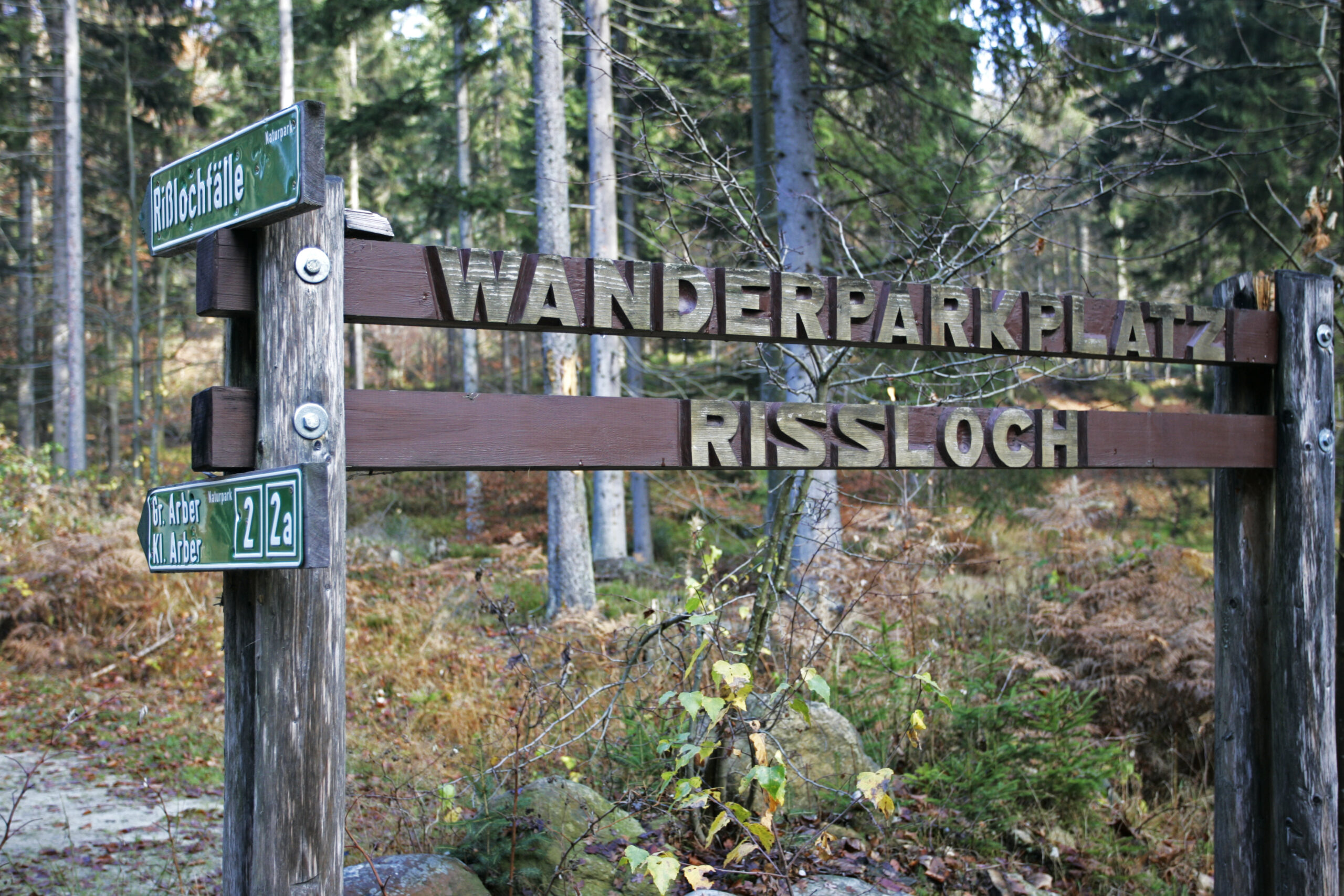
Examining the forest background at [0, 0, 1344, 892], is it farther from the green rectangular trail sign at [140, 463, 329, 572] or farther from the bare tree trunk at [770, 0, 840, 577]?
the green rectangular trail sign at [140, 463, 329, 572]

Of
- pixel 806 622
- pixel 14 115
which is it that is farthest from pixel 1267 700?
pixel 14 115

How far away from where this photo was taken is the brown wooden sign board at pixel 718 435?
2516mm

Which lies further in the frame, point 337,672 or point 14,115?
point 14,115

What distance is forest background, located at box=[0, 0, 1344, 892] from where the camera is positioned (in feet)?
16.6

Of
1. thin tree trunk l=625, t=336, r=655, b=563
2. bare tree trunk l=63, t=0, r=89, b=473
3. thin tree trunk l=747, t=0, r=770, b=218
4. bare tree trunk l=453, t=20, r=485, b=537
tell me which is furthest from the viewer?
bare tree trunk l=453, t=20, r=485, b=537

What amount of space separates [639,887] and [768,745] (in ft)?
2.38

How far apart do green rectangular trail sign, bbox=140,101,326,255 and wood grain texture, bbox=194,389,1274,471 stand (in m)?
0.49

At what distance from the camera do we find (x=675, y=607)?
670cm

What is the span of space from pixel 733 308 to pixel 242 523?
155 cm

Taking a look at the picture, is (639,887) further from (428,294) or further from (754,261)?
(754,261)

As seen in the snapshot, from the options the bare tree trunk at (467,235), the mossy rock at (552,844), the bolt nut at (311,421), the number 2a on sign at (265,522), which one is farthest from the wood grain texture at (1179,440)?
the bare tree trunk at (467,235)

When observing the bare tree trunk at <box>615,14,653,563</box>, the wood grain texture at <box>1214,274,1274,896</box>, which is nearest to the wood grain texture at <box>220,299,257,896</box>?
the wood grain texture at <box>1214,274,1274,896</box>

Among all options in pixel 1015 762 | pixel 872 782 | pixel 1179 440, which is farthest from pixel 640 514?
pixel 872 782

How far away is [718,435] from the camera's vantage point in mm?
2965
